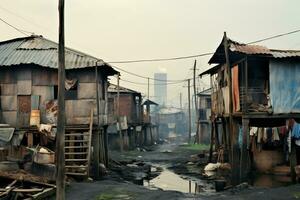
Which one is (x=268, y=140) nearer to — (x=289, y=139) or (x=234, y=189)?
(x=289, y=139)

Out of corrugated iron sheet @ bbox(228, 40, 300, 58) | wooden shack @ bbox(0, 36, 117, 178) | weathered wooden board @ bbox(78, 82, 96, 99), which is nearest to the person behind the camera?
corrugated iron sheet @ bbox(228, 40, 300, 58)

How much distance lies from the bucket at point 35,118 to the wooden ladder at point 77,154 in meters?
1.70

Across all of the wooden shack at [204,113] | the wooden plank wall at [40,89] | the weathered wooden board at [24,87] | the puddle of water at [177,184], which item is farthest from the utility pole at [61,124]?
the wooden shack at [204,113]

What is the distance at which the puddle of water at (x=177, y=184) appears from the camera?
20109 millimetres

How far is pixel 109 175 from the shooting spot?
22.6 m

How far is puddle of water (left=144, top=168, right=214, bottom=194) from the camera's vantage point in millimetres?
20109

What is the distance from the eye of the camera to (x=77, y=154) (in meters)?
20.6

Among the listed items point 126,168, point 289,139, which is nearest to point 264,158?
point 289,139

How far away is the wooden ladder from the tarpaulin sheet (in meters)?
9.51

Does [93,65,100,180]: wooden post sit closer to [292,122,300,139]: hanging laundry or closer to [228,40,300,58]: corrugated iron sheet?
[228,40,300,58]: corrugated iron sheet

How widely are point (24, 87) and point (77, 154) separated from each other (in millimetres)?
4693

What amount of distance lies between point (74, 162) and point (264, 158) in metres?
10.9

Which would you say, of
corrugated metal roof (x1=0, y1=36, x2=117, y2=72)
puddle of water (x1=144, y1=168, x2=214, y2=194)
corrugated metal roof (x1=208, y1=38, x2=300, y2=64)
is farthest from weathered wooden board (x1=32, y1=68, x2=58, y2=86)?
corrugated metal roof (x1=208, y1=38, x2=300, y2=64)

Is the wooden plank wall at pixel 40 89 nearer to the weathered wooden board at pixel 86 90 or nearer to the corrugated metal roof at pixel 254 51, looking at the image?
the weathered wooden board at pixel 86 90
